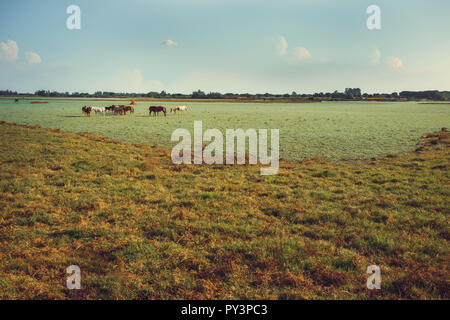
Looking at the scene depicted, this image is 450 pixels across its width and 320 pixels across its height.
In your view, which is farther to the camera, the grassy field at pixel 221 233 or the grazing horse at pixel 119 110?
the grazing horse at pixel 119 110

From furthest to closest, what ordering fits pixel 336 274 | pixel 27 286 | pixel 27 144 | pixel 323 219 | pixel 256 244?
pixel 27 144 → pixel 323 219 → pixel 256 244 → pixel 336 274 → pixel 27 286

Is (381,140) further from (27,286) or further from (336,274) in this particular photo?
(27,286)

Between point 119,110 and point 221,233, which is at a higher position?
point 119,110

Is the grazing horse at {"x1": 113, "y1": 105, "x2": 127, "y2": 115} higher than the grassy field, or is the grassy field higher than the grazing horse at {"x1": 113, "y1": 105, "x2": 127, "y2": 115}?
the grazing horse at {"x1": 113, "y1": 105, "x2": 127, "y2": 115}

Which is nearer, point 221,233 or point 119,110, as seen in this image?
point 221,233

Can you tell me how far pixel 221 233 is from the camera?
6.49m

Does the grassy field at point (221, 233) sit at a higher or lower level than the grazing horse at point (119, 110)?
lower

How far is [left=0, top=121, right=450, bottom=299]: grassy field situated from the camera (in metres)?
4.62

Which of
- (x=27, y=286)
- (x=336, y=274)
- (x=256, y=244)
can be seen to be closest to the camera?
(x=27, y=286)

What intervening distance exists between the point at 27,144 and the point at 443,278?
20.6 metres

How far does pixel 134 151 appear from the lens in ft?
56.0

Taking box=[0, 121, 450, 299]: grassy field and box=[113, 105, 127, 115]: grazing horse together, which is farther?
box=[113, 105, 127, 115]: grazing horse

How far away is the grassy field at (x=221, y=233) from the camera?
462 centimetres
